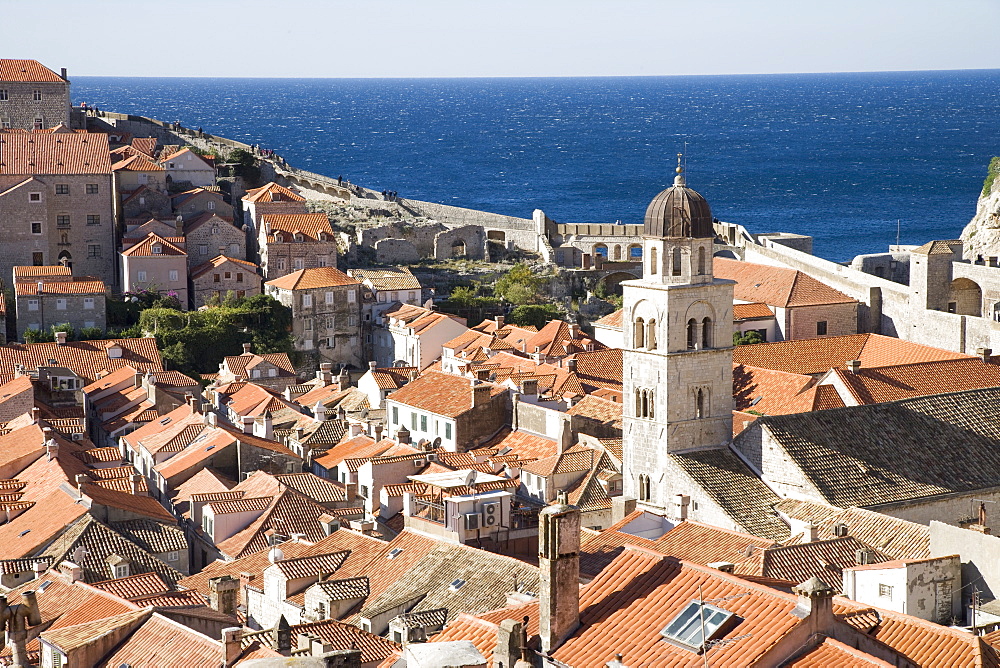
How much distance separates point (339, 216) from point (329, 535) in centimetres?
4292

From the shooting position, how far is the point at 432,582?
26562 millimetres

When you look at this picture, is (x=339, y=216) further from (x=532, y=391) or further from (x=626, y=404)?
(x=626, y=404)

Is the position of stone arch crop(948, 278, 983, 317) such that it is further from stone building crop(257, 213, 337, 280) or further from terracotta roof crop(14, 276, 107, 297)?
terracotta roof crop(14, 276, 107, 297)

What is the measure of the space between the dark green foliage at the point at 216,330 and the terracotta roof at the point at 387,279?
4644mm

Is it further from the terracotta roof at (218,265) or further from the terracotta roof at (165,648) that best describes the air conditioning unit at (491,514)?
the terracotta roof at (218,265)

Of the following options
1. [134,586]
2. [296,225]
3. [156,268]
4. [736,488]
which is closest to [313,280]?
[296,225]

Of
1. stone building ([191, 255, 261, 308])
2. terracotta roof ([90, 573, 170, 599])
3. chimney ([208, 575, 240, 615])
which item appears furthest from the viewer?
stone building ([191, 255, 261, 308])

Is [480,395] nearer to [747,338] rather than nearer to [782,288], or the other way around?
[747,338]

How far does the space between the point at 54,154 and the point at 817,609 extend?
170ft

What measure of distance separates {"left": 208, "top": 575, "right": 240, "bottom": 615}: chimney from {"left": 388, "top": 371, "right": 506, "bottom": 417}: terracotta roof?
14479 millimetres

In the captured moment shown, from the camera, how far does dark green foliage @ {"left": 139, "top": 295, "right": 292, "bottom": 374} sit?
56562mm

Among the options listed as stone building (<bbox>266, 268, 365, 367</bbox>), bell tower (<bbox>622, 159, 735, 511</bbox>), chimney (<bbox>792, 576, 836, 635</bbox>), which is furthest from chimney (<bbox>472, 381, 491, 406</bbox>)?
chimney (<bbox>792, 576, 836, 635</bbox>)

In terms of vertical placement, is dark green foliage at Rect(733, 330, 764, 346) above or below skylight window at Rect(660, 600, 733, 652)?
below

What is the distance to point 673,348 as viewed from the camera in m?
33.3
